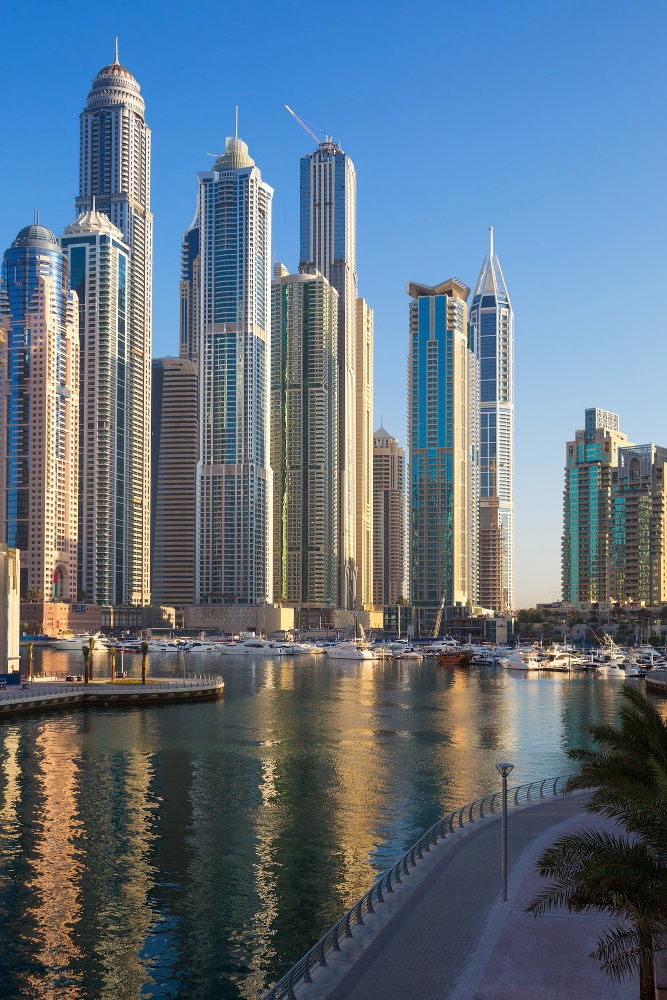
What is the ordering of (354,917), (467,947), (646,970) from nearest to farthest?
1. (646,970)
2. (467,947)
3. (354,917)

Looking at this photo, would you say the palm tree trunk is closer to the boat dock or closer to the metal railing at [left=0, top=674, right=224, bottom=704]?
the boat dock

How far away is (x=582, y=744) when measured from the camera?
3809 inches

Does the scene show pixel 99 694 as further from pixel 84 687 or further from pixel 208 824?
pixel 208 824

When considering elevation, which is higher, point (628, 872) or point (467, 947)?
point (628, 872)

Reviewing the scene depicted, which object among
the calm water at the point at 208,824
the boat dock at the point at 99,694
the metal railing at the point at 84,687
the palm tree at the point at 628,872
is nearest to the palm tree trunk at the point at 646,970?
the palm tree at the point at 628,872

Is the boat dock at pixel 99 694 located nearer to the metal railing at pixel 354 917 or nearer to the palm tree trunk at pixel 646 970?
the metal railing at pixel 354 917

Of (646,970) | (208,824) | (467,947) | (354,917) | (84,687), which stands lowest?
(84,687)

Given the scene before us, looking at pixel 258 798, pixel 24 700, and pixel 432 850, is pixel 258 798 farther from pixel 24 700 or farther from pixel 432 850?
pixel 24 700

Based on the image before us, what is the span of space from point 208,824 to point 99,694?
7521cm

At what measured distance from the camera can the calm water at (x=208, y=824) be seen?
3831cm

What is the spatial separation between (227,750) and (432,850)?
47.5 m

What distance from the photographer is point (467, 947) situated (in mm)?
31406

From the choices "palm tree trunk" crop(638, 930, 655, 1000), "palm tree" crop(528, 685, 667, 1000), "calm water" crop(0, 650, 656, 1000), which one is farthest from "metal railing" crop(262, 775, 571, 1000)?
"palm tree trunk" crop(638, 930, 655, 1000)

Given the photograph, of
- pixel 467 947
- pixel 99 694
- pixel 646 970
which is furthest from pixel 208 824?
pixel 99 694
